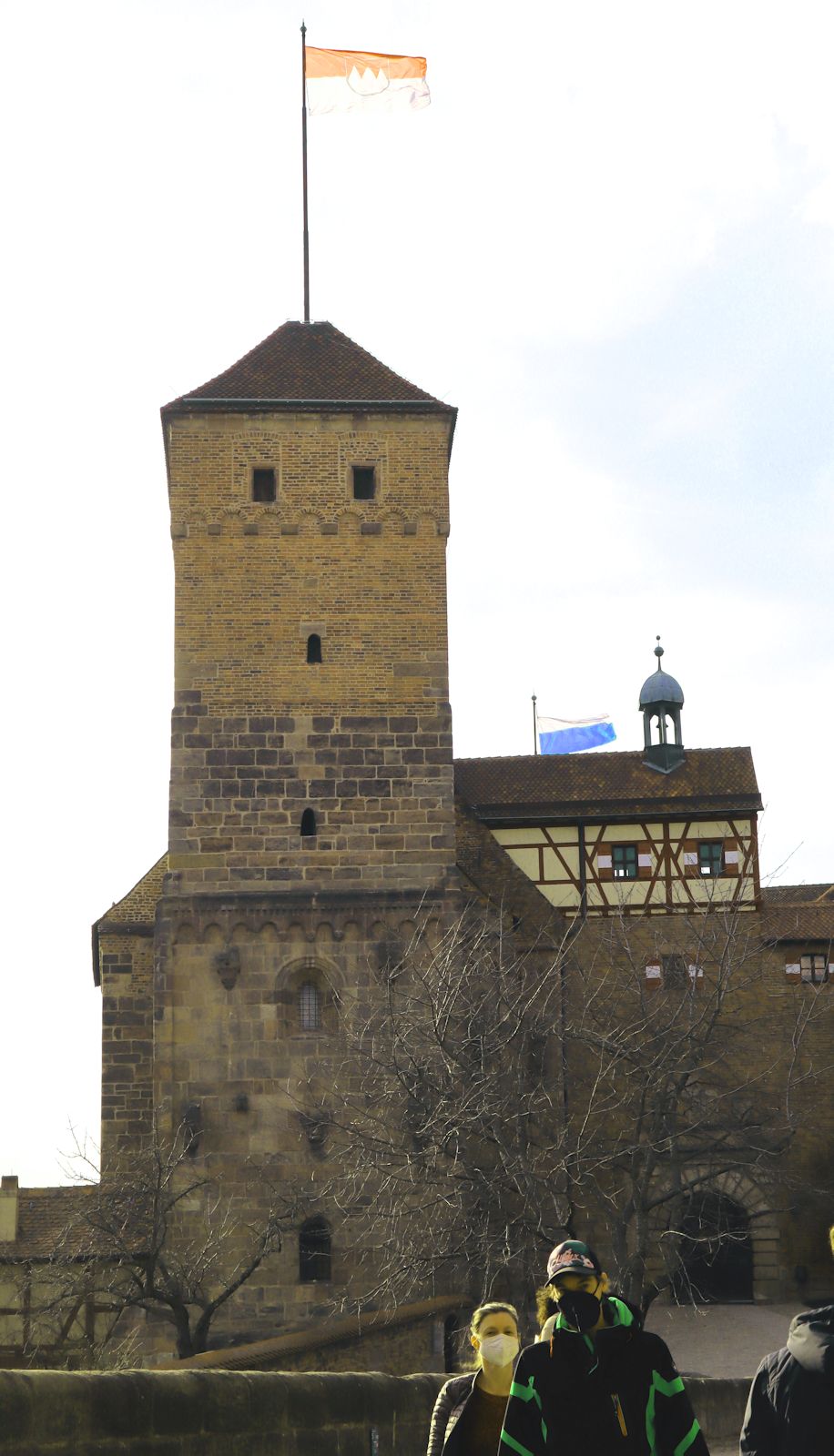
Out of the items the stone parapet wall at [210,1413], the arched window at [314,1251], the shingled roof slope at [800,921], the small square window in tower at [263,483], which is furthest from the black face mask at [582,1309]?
the shingled roof slope at [800,921]

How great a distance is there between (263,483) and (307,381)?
6.33 feet

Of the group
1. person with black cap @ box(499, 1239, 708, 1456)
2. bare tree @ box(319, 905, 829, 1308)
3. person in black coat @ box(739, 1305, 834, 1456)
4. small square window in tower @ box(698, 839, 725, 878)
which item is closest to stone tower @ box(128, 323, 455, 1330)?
bare tree @ box(319, 905, 829, 1308)

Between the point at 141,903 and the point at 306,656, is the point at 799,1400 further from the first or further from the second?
the point at 141,903

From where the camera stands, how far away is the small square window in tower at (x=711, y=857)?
38.6m

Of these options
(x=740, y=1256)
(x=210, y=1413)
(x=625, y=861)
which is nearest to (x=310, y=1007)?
(x=740, y=1256)

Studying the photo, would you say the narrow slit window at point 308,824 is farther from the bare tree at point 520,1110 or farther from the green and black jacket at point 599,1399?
the green and black jacket at point 599,1399

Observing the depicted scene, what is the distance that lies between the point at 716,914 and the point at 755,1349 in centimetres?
705

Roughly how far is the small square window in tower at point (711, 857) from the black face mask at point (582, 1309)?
110 feet

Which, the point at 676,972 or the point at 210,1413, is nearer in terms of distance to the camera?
the point at 210,1413

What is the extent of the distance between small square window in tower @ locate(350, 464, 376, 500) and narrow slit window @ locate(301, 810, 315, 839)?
4.97 m

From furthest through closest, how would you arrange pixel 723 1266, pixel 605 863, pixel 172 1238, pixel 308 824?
pixel 605 863, pixel 723 1266, pixel 308 824, pixel 172 1238

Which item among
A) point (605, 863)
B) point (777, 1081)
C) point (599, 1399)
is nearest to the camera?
point (599, 1399)

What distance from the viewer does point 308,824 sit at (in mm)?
30078

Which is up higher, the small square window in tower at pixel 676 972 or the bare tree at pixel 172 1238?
the small square window in tower at pixel 676 972
